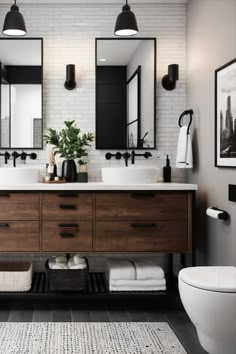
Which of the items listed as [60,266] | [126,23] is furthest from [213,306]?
[126,23]

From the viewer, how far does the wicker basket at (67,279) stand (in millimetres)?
3814

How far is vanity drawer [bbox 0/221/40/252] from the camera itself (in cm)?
375

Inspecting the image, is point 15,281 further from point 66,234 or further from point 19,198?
point 19,198

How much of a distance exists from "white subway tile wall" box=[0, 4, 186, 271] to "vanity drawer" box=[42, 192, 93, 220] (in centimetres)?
83

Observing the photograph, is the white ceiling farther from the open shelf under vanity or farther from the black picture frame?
the open shelf under vanity

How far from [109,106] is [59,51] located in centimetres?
69

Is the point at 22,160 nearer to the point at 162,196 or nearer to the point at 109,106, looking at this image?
the point at 109,106

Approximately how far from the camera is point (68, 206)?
3785mm

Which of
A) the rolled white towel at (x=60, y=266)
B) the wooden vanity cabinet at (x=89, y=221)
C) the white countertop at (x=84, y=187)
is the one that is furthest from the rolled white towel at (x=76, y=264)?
the white countertop at (x=84, y=187)

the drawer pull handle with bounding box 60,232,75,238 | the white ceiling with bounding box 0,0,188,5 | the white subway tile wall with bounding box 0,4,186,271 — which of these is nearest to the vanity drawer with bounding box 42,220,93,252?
the drawer pull handle with bounding box 60,232,75,238

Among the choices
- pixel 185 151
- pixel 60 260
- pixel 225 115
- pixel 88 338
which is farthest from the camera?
pixel 185 151

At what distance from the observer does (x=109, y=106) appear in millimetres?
4555

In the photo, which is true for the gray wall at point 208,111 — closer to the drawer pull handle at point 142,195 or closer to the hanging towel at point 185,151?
the hanging towel at point 185,151

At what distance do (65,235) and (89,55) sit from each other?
177 cm
